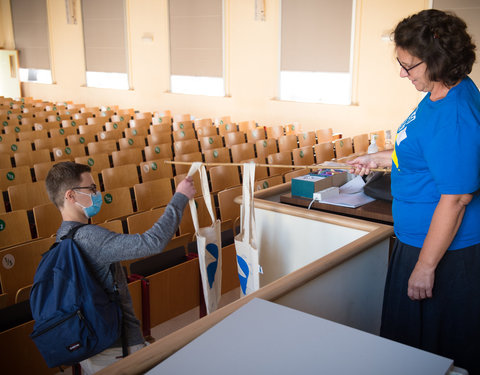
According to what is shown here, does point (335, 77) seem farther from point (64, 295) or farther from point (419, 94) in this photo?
point (64, 295)

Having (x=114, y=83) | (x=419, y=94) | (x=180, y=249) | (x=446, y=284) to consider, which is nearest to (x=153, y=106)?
(x=114, y=83)

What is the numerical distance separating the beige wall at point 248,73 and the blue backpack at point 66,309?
203 inches

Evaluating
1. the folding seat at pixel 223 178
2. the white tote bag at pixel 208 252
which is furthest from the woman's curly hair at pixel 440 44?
the folding seat at pixel 223 178

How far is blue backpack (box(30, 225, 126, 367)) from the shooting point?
5.25 ft

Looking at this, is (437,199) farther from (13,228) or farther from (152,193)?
(152,193)

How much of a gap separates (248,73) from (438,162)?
9.24 m

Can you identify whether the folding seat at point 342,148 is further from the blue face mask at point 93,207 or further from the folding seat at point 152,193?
the blue face mask at point 93,207

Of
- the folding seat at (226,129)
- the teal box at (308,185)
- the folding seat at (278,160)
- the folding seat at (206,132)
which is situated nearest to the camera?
the teal box at (308,185)

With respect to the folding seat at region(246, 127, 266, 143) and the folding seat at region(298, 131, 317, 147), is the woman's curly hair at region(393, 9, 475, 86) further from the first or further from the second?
the folding seat at region(246, 127, 266, 143)

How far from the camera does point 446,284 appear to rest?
1551 millimetres

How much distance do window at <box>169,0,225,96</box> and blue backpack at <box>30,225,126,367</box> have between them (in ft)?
31.2

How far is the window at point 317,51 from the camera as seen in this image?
886 centimetres

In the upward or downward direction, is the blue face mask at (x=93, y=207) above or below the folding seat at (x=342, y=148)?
above

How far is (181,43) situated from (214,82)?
136 cm
